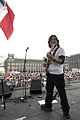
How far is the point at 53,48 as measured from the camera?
126 inches

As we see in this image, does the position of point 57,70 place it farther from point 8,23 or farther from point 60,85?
point 8,23

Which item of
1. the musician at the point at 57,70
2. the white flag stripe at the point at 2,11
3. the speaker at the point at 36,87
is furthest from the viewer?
the speaker at the point at 36,87

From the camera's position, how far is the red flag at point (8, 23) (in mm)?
4053

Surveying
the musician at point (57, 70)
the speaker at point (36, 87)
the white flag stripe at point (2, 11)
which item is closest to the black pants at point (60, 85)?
the musician at point (57, 70)

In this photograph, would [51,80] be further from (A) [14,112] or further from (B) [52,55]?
(A) [14,112]

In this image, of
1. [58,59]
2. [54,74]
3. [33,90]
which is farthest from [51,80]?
[33,90]

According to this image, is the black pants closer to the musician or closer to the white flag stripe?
the musician

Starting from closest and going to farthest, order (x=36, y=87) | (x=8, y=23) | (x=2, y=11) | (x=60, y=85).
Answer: (x=60, y=85) → (x=2, y=11) → (x=8, y=23) → (x=36, y=87)

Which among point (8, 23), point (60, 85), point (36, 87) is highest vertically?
point (8, 23)

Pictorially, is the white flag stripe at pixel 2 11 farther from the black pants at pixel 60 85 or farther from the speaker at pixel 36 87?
the speaker at pixel 36 87

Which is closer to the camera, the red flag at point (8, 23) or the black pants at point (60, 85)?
the black pants at point (60, 85)

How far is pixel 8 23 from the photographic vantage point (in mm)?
4160

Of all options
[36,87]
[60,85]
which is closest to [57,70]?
[60,85]

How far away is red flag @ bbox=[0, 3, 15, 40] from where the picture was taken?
13.3 feet
